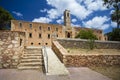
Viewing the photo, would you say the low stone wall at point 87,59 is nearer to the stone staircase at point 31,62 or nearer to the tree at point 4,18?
the stone staircase at point 31,62

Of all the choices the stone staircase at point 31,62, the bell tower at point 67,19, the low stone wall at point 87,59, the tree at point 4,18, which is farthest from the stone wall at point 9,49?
the bell tower at point 67,19

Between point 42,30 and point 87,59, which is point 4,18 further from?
point 87,59

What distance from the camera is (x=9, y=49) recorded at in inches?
297

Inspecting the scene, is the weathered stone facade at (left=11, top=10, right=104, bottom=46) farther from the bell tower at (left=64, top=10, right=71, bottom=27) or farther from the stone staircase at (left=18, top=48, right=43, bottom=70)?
the stone staircase at (left=18, top=48, right=43, bottom=70)

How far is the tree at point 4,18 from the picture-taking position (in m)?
32.0

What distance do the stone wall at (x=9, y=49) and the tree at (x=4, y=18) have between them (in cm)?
2655

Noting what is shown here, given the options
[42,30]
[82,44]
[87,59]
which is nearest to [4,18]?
[42,30]

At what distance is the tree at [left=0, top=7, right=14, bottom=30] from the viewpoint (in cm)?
3197

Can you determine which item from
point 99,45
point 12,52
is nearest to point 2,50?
point 12,52

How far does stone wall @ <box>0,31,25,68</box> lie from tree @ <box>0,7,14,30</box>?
87.1ft

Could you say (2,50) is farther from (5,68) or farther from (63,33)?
(63,33)

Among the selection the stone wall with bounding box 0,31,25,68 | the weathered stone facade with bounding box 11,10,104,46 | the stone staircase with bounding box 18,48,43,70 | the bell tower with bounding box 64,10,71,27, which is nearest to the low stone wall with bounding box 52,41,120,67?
the stone staircase with bounding box 18,48,43,70

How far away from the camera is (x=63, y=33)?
40.1 m

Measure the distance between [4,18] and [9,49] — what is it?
27943mm
